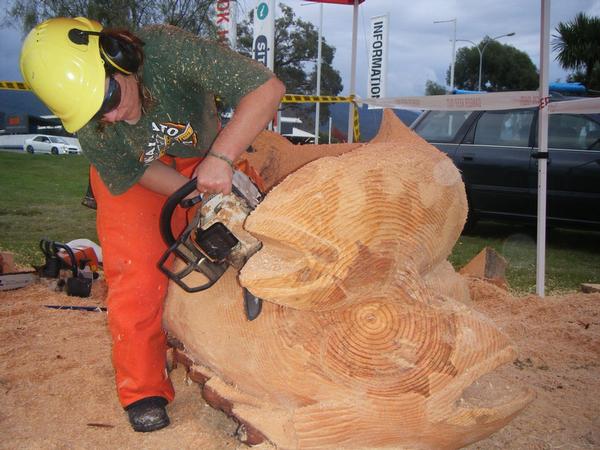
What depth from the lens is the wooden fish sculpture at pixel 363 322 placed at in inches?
55.4

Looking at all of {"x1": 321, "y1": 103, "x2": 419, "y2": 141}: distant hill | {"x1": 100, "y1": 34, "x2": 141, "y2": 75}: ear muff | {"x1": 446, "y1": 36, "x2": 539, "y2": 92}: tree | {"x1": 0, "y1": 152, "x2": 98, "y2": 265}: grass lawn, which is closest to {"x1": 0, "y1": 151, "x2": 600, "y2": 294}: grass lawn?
{"x1": 0, "y1": 152, "x2": 98, "y2": 265}: grass lawn

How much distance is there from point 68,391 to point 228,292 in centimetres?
111

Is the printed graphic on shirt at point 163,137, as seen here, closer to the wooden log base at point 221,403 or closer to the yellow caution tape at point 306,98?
the wooden log base at point 221,403

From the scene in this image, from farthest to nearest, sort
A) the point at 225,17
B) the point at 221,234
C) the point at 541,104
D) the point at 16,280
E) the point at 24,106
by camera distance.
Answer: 1. the point at 24,106
2. the point at 225,17
3. the point at 16,280
4. the point at 541,104
5. the point at 221,234

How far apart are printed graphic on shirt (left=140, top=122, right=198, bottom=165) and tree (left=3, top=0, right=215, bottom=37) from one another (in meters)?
14.1

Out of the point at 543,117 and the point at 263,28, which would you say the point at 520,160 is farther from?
the point at 263,28

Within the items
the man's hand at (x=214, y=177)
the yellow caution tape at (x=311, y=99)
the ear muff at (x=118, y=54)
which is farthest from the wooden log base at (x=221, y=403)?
the yellow caution tape at (x=311, y=99)

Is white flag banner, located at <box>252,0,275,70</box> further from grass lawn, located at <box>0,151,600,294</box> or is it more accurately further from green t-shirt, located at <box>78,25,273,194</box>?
green t-shirt, located at <box>78,25,273,194</box>

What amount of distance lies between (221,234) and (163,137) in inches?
25.0

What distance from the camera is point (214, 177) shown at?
1746 mm

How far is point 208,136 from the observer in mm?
2346

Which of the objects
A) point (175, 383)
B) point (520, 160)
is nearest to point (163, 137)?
point (175, 383)

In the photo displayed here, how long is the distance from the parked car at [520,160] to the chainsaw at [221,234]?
5072 millimetres

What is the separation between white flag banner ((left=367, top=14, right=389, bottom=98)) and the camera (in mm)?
13328
